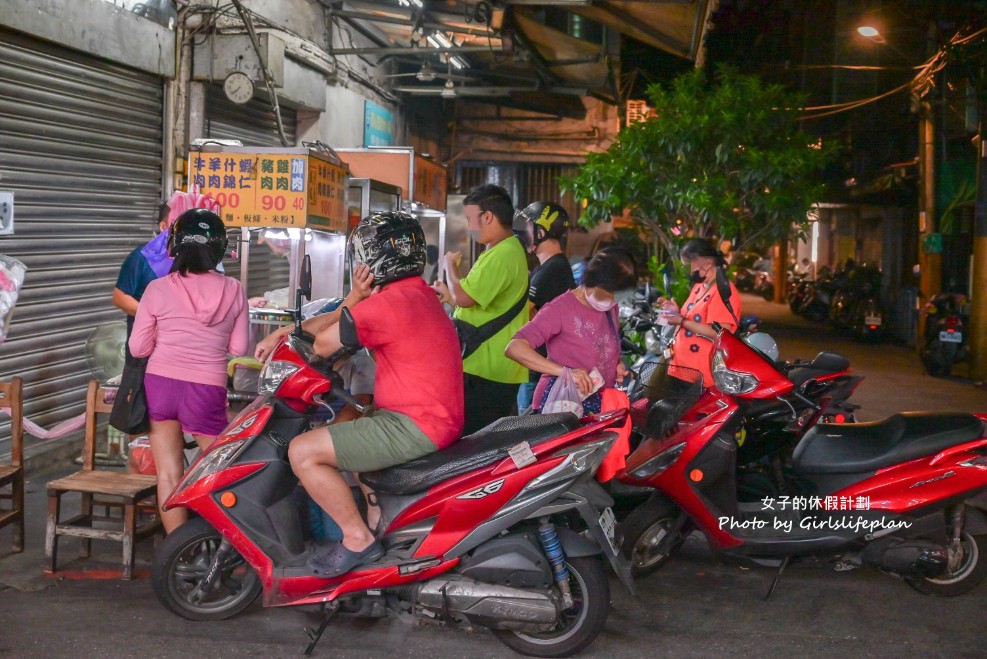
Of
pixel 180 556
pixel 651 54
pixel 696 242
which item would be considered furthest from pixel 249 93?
pixel 651 54

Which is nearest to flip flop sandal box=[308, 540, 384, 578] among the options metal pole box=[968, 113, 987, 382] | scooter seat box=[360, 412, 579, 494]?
scooter seat box=[360, 412, 579, 494]

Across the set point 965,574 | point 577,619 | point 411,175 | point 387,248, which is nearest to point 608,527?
point 577,619

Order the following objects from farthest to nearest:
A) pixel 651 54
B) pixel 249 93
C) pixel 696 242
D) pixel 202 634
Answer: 1. pixel 651 54
2. pixel 249 93
3. pixel 696 242
4. pixel 202 634

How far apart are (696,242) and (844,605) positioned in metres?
2.79

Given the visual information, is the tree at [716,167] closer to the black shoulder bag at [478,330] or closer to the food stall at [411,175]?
the food stall at [411,175]

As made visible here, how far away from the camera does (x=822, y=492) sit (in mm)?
5090

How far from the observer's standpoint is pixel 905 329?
20.0 metres

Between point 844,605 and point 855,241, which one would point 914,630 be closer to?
point 844,605

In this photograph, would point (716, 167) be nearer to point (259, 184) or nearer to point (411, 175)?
point (411, 175)

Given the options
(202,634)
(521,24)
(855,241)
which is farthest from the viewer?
(855,241)

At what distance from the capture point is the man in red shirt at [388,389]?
4055 millimetres

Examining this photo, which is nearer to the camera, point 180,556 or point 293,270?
point 180,556

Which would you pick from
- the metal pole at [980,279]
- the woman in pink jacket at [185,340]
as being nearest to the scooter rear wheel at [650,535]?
the woman in pink jacket at [185,340]

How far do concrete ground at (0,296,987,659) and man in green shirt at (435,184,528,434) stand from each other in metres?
1.18
